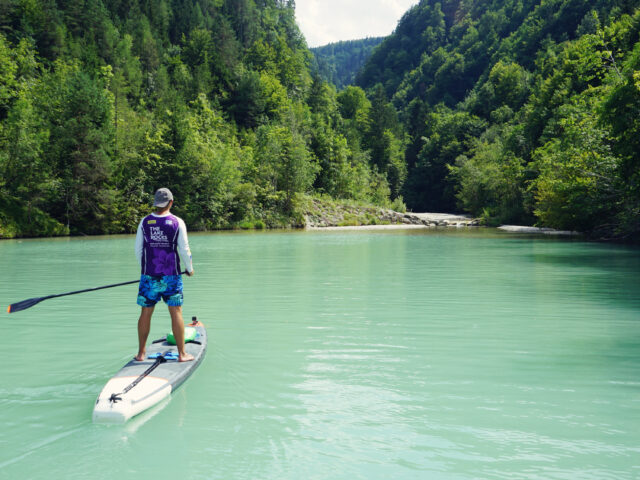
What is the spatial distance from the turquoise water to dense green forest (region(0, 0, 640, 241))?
16.2m

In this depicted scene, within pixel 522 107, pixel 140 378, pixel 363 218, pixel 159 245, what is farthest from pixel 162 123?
pixel 522 107

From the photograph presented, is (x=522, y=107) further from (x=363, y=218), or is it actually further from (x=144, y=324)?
(x=144, y=324)

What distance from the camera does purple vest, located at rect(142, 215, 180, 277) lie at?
7301mm

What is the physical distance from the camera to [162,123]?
190 ft

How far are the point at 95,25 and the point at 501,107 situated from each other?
2634 inches

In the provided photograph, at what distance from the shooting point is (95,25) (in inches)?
3189

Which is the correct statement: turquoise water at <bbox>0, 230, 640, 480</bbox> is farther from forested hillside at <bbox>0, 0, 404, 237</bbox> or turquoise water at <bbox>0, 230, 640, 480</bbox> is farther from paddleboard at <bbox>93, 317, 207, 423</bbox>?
forested hillside at <bbox>0, 0, 404, 237</bbox>

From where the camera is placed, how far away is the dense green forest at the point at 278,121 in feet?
128

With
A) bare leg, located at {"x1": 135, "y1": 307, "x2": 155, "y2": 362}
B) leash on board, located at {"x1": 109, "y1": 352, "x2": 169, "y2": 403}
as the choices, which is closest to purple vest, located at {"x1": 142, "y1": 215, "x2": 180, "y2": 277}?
bare leg, located at {"x1": 135, "y1": 307, "x2": 155, "y2": 362}

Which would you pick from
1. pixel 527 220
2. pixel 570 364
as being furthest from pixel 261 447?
pixel 527 220

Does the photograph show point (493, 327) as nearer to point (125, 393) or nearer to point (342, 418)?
point (342, 418)

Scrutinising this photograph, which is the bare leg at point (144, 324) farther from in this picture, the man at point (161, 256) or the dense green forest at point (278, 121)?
the dense green forest at point (278, 121)

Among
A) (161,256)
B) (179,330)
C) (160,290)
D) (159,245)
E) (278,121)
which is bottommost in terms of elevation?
(179,330)

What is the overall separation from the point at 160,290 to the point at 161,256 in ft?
1.48
